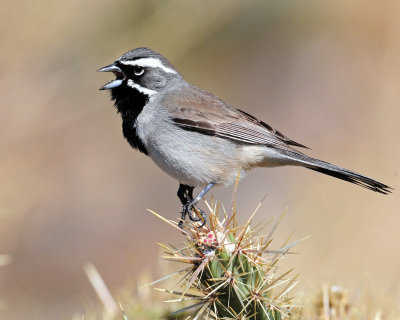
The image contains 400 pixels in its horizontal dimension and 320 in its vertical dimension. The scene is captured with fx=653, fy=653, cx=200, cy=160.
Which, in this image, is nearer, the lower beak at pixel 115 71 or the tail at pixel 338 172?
the tail at pixel 338 172

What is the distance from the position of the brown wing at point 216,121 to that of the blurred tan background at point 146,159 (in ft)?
7.96

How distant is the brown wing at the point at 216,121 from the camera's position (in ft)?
17.4

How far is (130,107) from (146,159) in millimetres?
6991

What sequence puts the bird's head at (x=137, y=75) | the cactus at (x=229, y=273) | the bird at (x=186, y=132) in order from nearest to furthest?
the cactus at (x=229, y=273)
the bird at (x=186, y=132)
the bird's head at (x=137, y=75)

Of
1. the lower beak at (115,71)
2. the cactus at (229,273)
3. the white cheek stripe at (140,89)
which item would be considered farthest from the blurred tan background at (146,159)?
the cactus at (229,273)

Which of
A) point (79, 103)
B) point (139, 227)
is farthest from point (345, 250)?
point (79, 103)

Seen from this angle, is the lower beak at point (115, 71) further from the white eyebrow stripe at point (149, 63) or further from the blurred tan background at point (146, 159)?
the blurred tan background at point (146, 159)

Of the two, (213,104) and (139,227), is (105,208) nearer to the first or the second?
(139,227)

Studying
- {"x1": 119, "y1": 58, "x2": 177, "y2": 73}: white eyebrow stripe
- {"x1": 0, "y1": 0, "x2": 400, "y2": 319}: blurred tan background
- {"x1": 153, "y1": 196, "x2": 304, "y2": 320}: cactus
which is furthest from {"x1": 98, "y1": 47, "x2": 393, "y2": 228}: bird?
{"x1": 0, "y1": 0, "x2": 400, "y2": 319}: blurred tan background

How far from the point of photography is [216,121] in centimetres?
539

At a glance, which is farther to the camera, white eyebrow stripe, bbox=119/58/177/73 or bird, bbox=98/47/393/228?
white eyebrow stripe, bbox=119/58/177/73

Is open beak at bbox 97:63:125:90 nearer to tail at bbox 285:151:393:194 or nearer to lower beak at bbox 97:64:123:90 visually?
lower beak at bbox 97:64:123:90

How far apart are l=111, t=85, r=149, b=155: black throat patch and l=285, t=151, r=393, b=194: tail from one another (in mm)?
1197

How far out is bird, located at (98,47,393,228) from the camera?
508 centimetres
